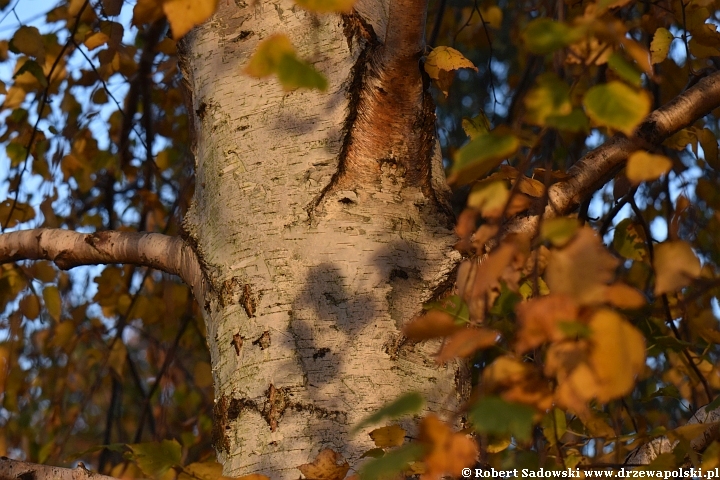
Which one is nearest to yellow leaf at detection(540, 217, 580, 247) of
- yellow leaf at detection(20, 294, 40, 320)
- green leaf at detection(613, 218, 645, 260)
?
green leaf at detection(613, 218, 645, 260)

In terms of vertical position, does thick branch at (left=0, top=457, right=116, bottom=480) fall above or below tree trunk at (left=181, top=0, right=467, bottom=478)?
below

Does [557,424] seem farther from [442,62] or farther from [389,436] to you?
[442,62]

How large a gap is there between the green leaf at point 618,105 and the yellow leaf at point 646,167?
0.04m

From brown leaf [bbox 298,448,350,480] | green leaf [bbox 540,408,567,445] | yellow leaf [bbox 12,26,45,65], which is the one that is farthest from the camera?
yellow leaf [bbox 12,26,45,65]

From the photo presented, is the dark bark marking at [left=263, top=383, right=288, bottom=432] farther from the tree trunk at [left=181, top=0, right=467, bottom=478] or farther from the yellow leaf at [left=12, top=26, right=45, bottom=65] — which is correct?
the yellow leaf at [left=12, top=26, right=45, bottom=65]

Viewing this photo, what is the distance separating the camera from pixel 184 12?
549 mm

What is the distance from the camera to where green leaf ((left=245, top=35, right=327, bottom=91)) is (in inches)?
18.0

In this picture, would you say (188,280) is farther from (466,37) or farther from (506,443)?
(466,37)

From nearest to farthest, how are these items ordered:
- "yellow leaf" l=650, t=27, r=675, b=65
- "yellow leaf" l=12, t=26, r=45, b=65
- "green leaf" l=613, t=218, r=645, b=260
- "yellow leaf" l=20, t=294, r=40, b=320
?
"yellow leaf" l=650, t=27, r=675, b=65 < "green leaf" l=613, t=218, r=645, b=260 < "yellow leaf" l=12, t=26, r=45, b=65 < "yellow leaf" l=20, t=294, r=40, b=320

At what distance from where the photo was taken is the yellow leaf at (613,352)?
0.43 m

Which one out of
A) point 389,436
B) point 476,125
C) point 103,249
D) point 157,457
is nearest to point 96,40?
point 103,249

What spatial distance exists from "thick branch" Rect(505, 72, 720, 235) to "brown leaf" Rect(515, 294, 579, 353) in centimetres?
44

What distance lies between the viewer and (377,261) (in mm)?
799

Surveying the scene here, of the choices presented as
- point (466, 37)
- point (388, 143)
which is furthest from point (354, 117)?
point (466, 37)
